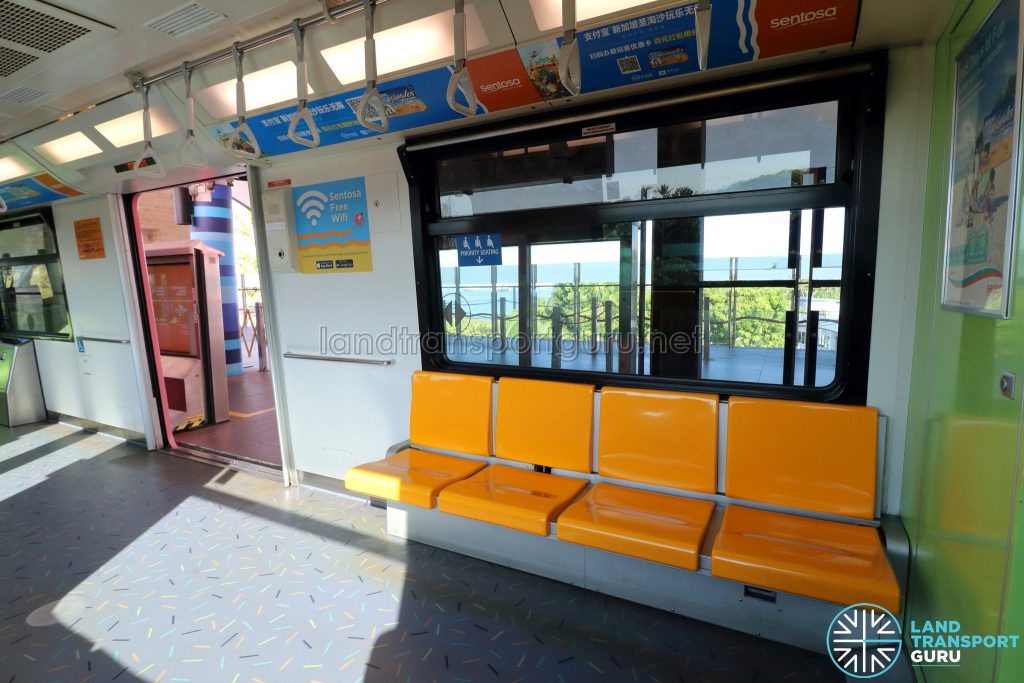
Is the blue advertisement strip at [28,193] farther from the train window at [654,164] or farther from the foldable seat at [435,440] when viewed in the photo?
the foldable seat at [435,440]

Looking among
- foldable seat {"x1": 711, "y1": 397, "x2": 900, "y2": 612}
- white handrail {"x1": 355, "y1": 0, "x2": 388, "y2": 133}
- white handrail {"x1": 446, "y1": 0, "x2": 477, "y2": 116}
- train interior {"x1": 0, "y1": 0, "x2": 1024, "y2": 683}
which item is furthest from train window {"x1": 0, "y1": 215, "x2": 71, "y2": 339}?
foldable seat {"x1": 711, "y1": 397, "x2": 900, "y2": 612}

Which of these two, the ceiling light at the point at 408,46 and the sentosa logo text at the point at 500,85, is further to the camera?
the sentosa logo text at the point at 500,85

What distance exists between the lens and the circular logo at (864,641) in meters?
1.90

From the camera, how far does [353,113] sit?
2.96 meters

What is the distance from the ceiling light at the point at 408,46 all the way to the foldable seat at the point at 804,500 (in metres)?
2.16

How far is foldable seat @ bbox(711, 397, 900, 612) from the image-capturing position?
1816mm

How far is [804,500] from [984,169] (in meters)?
1.46

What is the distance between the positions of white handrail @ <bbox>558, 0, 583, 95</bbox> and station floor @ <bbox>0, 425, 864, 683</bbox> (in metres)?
2.31

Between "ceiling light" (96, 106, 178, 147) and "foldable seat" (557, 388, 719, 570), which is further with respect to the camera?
"ceiling light" (96, 106, 178, 147)

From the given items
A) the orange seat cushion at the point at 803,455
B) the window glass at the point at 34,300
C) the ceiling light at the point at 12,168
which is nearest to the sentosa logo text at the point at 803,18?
the orange seat cushion at the point at 803,455

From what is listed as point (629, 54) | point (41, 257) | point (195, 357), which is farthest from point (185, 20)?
point (41, 257)

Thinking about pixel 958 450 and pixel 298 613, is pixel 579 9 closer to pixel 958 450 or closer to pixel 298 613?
pixel 958 450

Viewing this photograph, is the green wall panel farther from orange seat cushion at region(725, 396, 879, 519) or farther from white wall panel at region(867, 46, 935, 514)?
orange seat cushion at region(725, 396, 879, 519)

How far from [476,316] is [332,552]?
1.72m
